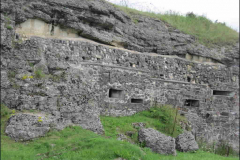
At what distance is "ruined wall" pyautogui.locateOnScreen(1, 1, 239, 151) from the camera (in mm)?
7776

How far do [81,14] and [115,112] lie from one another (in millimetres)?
5133

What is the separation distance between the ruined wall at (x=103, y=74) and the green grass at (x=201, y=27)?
0.96 meters

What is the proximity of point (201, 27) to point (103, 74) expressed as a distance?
1040cm

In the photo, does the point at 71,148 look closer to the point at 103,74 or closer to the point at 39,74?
the point at 39,74

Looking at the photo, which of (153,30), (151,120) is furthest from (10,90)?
(153,30)

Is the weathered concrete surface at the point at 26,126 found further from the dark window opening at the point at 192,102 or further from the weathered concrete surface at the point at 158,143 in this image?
the dark window opening at the point at 192,102

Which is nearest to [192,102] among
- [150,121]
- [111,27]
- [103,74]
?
[150,121]

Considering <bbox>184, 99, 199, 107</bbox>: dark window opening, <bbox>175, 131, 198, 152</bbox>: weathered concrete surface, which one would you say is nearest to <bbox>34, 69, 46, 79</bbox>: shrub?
<bbox>175, 131, 198, 152</bbox>: weathered concrete surface

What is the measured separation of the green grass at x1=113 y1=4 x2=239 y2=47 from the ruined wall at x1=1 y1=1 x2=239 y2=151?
0.96 metres

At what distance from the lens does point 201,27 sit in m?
17.5

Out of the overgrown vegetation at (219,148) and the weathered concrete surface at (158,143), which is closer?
the weathered concrete surface at (158,143)

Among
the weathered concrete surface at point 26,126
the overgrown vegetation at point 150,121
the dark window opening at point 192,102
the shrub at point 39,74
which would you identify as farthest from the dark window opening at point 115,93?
the weathered concrete surface at point 26,126

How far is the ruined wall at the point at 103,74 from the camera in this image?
7.78 metres

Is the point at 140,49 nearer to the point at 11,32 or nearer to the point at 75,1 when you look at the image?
the point at 75,1
